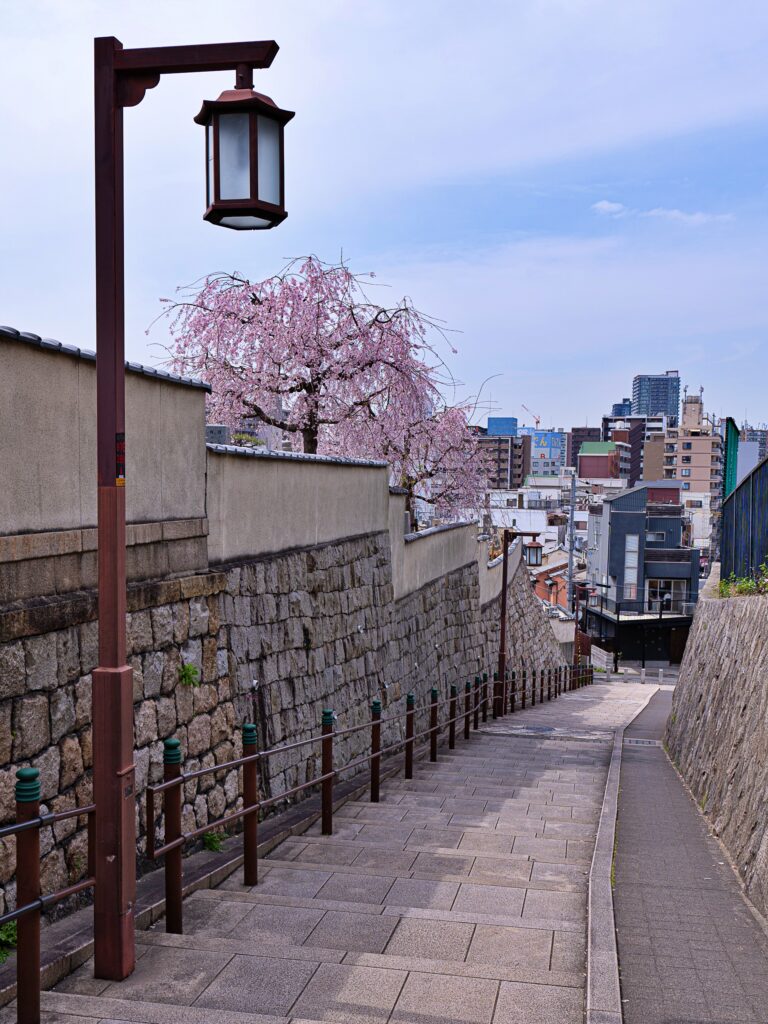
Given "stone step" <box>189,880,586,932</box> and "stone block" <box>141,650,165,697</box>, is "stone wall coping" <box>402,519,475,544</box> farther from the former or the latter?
"stone step" <box>189,880,586,932</box>

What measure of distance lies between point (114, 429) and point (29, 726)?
180 cm

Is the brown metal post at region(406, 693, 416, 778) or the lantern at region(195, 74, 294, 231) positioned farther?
the brown metal post at region(406, 693, 416, 778)

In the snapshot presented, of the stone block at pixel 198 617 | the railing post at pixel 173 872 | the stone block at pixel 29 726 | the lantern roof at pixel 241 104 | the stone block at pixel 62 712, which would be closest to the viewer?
the lantern roof at pixel 241 104

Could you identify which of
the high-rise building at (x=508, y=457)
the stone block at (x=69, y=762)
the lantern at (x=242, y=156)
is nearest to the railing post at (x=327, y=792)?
the stone block at (x=69, y=762)

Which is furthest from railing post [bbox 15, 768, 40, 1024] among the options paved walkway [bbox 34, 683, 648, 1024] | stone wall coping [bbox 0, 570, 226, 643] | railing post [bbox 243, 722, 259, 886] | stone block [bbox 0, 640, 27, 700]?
railing post [bbox 243, 722, 259, 886]

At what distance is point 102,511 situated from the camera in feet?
15.1

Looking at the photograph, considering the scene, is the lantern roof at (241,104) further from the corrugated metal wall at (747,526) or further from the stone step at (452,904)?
the corrugated metal wall at (747,526)

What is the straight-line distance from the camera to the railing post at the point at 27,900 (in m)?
3.94

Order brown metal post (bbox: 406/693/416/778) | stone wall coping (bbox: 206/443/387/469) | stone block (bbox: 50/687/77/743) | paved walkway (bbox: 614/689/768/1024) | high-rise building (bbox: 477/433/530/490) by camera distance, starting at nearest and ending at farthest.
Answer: paved walkway (bbox: 614/689/768/1024)
stone block (bbox: 50/687/77/743)
stone wall coping (bbox: 206/443/387/469)
brown metal post (bbox: 406/693/416/778)
high-rise building (bbox: 477/433/530/490)

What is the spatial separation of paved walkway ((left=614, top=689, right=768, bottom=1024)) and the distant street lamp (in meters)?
2.46

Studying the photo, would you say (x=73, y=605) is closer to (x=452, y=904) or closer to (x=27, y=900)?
(x=27, y=900)

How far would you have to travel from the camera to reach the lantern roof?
433 centimetres

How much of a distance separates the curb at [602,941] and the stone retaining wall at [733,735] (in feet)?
3.27

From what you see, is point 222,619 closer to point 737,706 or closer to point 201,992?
point 201,992
